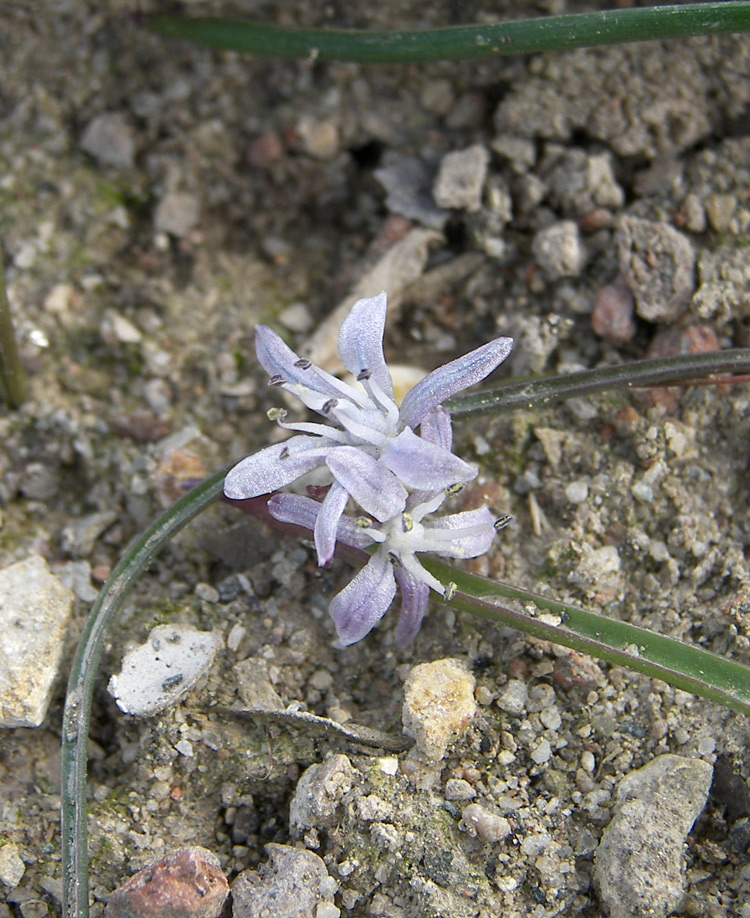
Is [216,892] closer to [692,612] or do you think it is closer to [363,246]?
[692,612]

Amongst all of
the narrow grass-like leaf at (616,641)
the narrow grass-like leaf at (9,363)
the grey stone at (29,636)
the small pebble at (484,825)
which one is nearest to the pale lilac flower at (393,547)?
the narrow grass-like leaf at (616,641)

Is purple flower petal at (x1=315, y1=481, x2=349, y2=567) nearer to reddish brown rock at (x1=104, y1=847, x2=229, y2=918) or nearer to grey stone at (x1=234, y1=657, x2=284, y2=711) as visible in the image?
grey stone at (x1=234, y1=657, x2=284, y2=711)

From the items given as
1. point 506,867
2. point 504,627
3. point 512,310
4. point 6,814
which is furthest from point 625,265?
point 6,814

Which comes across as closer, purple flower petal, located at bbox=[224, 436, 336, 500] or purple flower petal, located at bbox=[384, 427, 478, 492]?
purple flower petal, located at bbox=[384, 427, 478, 492]

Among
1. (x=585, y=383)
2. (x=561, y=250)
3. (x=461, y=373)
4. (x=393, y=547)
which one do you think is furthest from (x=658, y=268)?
(x=393, y=547)

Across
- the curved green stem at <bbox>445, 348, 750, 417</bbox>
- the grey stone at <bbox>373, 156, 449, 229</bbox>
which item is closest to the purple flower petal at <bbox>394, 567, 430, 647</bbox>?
the curved green stem at <bbox>445, 348, 750, 417</bbox>

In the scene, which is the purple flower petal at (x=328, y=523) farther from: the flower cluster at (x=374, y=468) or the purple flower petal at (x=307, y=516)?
the purple flower petal at (x=307, y=516)

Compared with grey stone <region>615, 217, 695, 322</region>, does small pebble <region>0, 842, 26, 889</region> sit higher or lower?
lower
